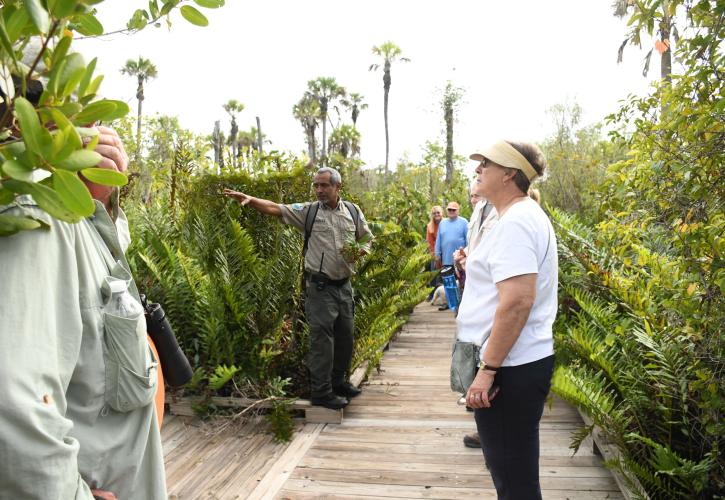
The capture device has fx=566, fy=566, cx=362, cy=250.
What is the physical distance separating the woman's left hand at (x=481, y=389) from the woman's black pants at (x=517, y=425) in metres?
0.08

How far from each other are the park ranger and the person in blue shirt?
4353 mm

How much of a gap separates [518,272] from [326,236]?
2.94 m

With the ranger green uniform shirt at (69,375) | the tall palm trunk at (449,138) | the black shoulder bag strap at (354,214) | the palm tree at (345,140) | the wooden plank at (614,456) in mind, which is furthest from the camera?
the palm tree at (345,140)

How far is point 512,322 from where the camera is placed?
233cm

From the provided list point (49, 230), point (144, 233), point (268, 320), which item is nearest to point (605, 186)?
point (268, 320)

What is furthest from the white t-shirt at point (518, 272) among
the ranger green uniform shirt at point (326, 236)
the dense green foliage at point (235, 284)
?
the dense green foliage at point (235, 284)

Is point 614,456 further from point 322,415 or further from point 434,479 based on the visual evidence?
point 322,415

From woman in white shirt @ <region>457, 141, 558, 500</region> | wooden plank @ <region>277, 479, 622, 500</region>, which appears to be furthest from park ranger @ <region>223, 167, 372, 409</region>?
woman in white shirt @ <region>457, 141, 558, 500</region>

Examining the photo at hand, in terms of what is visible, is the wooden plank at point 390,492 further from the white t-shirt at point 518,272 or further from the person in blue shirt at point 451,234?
the person in blue shirt at point 451,234

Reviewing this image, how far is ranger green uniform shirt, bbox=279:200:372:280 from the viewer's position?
16.7ft

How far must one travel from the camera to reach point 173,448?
180 inches

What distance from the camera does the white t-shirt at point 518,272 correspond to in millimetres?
2363

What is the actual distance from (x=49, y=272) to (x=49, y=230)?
79 millimetres

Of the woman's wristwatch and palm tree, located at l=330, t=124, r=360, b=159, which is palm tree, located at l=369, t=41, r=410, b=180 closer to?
palm tree, located at l=330, t=124, r=360, b=159
